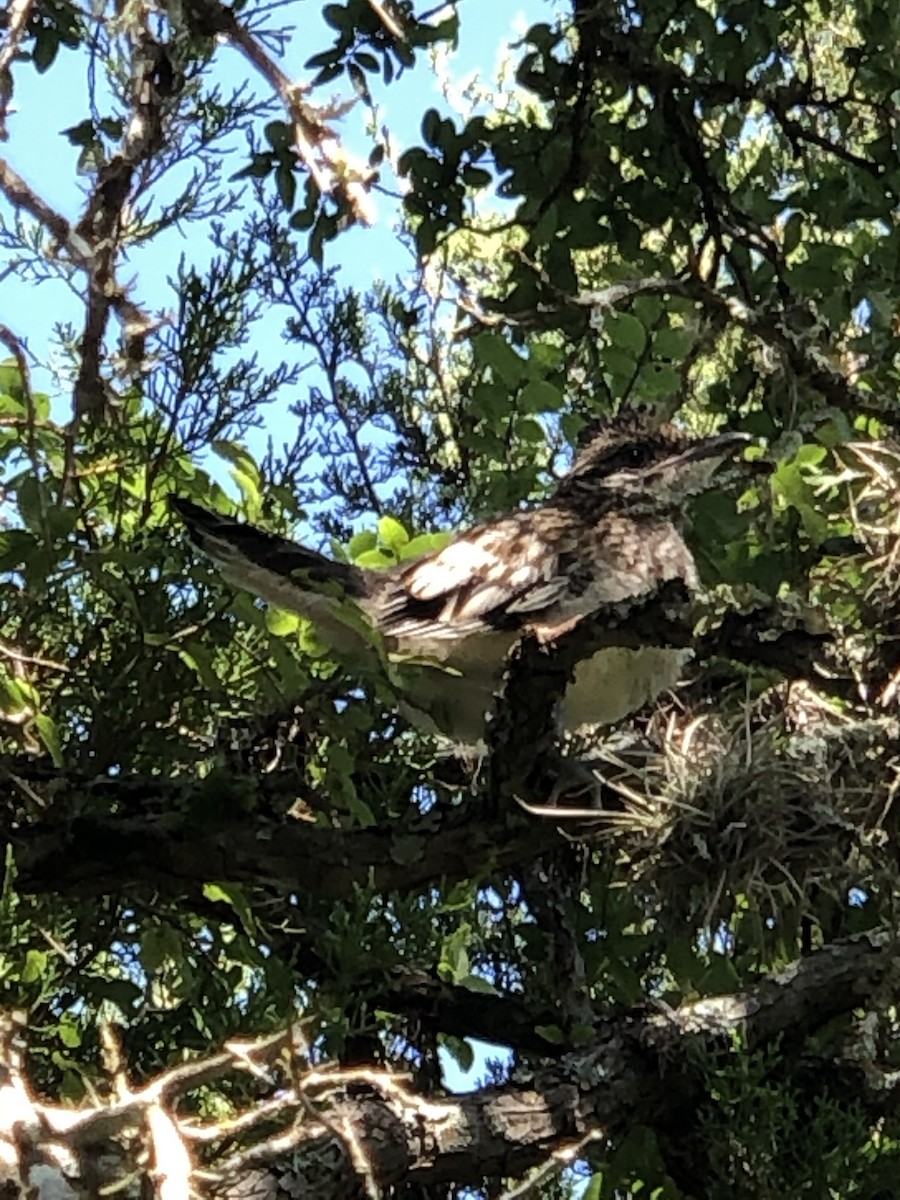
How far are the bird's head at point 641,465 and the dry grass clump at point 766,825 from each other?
469 mm

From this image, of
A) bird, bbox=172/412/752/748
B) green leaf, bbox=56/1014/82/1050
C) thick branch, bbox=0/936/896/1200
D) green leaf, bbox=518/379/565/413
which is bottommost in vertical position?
thick branch, bbox=0/936/896/1200

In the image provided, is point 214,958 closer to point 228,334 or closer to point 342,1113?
point 342,1113

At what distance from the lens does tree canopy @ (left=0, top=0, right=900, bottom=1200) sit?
1508 millimetres

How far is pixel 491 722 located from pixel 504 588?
0.37 metres

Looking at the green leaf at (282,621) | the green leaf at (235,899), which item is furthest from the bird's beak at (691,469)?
the green leaf at (235,899)

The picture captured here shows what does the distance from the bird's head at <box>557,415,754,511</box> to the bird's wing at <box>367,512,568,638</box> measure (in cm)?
20

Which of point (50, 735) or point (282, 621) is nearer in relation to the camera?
point (50, 735)

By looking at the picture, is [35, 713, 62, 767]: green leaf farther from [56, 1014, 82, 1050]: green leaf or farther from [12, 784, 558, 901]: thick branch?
[56, 1014, 82, 1050]: green leaf

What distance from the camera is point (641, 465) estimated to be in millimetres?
2344

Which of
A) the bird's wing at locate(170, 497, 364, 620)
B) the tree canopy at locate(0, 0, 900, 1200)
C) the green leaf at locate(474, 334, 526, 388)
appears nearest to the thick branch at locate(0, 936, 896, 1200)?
the tree canopy at locate(0, 0, 900, 1200)

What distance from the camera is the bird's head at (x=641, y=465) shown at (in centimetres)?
224

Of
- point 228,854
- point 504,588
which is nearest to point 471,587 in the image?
point 504,588

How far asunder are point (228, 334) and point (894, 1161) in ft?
3.38

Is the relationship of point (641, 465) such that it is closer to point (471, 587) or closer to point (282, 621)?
point (471, 587)
